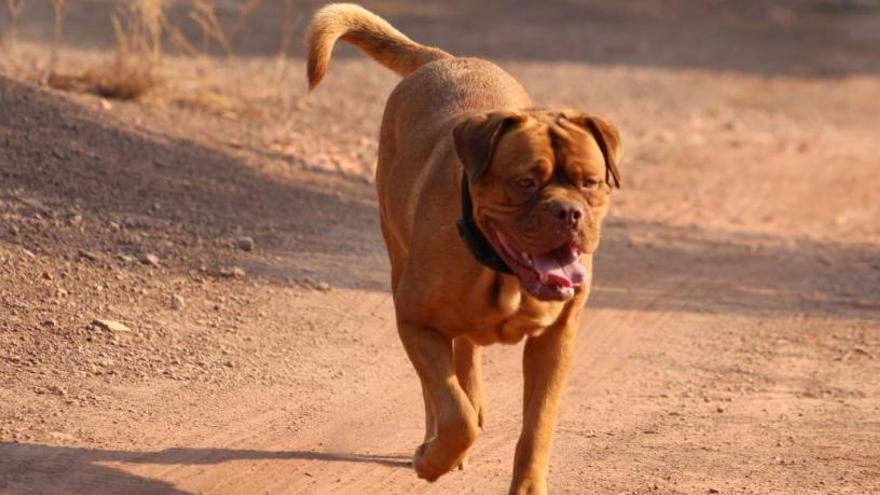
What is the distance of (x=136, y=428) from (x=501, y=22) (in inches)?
545

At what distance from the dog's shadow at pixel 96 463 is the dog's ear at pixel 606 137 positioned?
168 cm

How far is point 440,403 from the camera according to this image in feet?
19.4

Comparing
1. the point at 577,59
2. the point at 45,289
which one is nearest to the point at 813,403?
the point at 45,289

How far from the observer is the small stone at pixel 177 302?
8.44 meters

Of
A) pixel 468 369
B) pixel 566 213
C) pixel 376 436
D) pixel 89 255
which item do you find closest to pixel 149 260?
pixel 89 255

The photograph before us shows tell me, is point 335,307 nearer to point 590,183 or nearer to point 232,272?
point 232,272

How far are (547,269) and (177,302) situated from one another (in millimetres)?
3312

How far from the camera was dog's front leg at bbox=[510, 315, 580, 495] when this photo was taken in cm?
608

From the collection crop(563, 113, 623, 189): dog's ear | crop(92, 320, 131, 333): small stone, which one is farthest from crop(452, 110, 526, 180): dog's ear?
crop(92, 320, 131, 333): small stone

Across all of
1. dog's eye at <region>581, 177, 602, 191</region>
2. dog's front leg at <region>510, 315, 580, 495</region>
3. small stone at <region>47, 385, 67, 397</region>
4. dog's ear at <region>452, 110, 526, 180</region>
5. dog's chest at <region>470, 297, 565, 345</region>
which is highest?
dog's ear at <region>452, 110, 526, 180</region>

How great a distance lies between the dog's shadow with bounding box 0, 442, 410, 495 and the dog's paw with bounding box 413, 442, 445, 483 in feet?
2.27

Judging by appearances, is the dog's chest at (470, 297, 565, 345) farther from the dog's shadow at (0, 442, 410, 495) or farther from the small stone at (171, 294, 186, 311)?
the small stone at (171, 294, 186, 311)

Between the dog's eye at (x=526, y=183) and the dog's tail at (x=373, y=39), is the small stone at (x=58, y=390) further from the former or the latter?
the dog's eye at (x=526, y=183)

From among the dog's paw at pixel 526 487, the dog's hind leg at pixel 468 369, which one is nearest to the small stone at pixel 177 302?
the dog's hind leg at pixel 468 369
